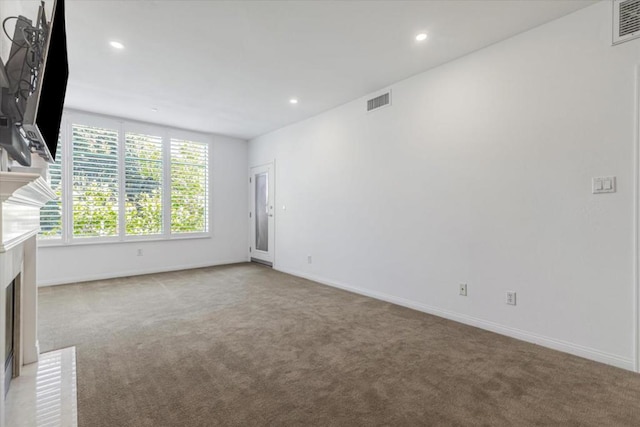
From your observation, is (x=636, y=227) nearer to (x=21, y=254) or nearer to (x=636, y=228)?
(x=636, y=228)

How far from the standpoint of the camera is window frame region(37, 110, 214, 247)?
4.86 meters

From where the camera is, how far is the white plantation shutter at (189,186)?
6.04 metres

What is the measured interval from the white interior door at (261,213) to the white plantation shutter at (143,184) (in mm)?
1856

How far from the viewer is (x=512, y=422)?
5.62 ft

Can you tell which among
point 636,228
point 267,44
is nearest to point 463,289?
point 636,228

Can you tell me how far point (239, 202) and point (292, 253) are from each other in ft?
6.67

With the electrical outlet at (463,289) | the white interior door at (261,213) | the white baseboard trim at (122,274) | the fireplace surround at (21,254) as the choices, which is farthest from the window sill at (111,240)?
the electrical outlet at (463,289)

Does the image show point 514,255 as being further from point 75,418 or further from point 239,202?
point 239,202

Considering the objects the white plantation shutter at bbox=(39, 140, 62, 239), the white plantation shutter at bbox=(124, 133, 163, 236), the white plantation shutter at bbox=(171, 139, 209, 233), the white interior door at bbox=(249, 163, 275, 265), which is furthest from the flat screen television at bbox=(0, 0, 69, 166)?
the white interior door at bbox=(249, 163, 275, 265)

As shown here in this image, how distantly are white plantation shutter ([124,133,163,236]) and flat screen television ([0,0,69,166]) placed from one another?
417 cm

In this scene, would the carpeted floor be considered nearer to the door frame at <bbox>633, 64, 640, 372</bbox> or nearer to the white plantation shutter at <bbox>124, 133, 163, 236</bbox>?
the door frame at <bbox>633, 64, 640, 372</bbox>

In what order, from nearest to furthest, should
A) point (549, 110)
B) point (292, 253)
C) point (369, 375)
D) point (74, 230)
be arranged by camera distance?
1. point (369, 375)
2. point (549, 110)
3. point (74, 230)
4. point (292, 253)

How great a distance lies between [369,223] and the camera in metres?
4.27

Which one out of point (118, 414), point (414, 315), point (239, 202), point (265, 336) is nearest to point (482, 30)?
point (414, 315)
